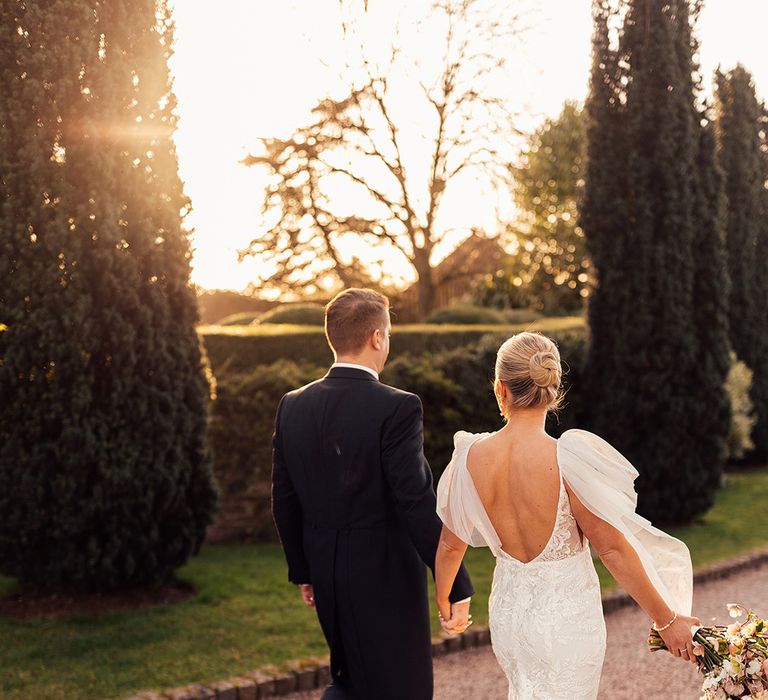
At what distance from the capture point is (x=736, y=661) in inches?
126

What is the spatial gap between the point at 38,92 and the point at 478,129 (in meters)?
17.7

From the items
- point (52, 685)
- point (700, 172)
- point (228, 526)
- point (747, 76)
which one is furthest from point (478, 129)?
point (52, 685)

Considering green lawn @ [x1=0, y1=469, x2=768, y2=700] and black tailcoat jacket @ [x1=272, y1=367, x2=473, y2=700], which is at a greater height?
black tailcoat jacket @ [x1=272, y1=367, x2=473, y2=700]

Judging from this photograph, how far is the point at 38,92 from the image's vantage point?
6.72 meters

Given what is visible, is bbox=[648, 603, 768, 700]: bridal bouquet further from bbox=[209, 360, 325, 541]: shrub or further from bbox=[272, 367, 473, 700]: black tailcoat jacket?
bbox=[209, 360, 325, 541]: shrub

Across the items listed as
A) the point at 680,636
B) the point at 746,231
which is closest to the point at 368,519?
the point at 680,636

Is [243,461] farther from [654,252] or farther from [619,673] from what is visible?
[654,252]

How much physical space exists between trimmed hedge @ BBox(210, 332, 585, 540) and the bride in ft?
20.3

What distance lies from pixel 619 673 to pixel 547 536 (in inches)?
128

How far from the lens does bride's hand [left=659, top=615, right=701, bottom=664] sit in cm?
346

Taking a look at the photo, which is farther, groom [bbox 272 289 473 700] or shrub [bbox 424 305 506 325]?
shrub [bbox 424 305 506 325]

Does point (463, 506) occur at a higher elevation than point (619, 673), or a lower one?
higher

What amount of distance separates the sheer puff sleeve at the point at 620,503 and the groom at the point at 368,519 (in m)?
0.64

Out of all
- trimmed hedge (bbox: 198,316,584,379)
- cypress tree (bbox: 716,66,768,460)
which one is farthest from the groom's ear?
cypress tree (bbox: 716,66,768,460)
